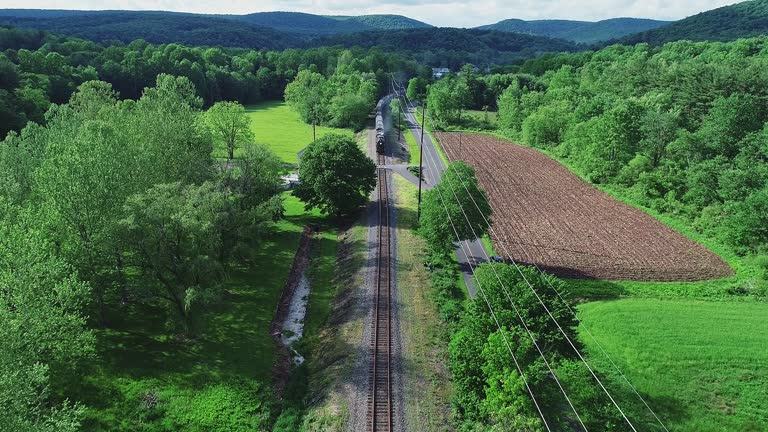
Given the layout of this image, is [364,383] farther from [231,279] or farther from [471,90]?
[471,90]

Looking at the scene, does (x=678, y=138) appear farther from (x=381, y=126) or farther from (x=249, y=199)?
(x=249, y=199)

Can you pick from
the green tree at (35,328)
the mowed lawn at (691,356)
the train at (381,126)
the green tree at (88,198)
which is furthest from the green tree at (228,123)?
the mowed lawn at (691,356)

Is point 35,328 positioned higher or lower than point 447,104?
lower

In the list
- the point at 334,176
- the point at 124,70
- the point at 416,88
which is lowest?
the point at 334,176

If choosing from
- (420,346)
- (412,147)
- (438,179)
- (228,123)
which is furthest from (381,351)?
(412,147)

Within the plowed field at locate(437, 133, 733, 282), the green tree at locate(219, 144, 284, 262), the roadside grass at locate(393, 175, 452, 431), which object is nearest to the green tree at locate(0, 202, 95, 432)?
the green tree at locate(219, 144, 284, 262)

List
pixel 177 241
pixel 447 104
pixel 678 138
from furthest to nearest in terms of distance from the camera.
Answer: pixel 447 104 → pixel 678 138 → pixel 177 241
